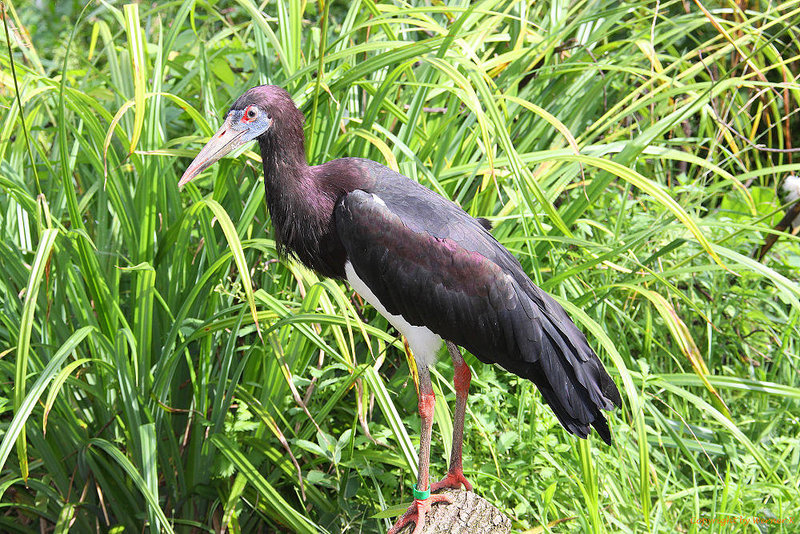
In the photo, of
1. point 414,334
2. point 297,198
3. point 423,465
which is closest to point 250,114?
point 297,198

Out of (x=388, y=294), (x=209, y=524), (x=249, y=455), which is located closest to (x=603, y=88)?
(x=388, y=294)

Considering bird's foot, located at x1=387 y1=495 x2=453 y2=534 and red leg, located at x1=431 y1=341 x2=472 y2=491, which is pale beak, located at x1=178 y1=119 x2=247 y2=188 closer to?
red leg, located at x1=431 y1=341 x2=472 y2=491

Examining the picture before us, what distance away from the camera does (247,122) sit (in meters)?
2.40

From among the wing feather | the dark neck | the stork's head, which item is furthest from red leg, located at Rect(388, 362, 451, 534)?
the stork's head

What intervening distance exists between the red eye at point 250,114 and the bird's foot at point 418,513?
4.02 ft

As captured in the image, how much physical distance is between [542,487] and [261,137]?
1560 mm

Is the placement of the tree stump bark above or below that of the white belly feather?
below

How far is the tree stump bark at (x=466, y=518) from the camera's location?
7.55 feet

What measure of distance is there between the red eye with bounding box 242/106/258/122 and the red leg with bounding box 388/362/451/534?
902 millimetres

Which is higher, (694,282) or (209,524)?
(694,282)

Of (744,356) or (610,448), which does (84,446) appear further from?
(744,356)

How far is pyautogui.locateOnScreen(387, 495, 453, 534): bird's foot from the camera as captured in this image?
237 cm

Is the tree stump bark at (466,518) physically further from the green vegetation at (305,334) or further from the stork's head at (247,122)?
the stork's head at (247,122)

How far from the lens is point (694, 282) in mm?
3594
